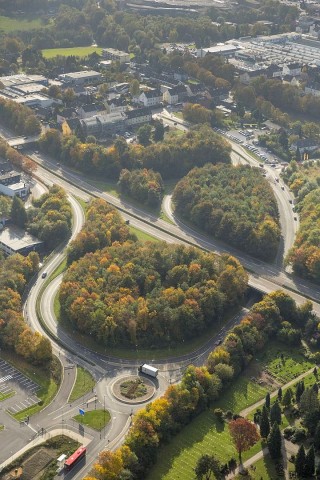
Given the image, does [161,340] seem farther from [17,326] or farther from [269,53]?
[269,53]

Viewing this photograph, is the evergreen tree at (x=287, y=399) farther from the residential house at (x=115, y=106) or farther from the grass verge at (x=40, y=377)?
the residential house at (x=115, y=106)

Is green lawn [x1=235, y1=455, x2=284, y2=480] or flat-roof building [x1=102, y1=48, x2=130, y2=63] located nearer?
green lawn [x1=235, y1=455, x2=284, y2=480]

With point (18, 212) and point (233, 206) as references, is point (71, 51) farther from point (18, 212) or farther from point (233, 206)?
point (233, 206)

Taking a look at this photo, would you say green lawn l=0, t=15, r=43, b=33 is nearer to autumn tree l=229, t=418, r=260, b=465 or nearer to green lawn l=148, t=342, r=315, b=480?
green lawn l=148, t=342, r=315, b=480

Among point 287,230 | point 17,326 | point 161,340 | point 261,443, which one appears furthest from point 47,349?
point 287,230

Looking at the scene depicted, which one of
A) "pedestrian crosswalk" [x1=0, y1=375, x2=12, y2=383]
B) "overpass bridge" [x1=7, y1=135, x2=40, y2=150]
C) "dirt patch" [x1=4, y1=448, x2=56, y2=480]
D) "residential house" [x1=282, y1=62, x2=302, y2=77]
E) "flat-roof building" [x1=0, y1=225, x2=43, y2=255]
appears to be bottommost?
"pedestrian crosswalk" [x1=0, y1=375, x2=12, y2=383]

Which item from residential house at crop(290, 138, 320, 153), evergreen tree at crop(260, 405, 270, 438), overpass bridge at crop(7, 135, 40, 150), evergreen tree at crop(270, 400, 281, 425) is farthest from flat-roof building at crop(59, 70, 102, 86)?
evergreen tree at crop(260, 405, 270, 438)
